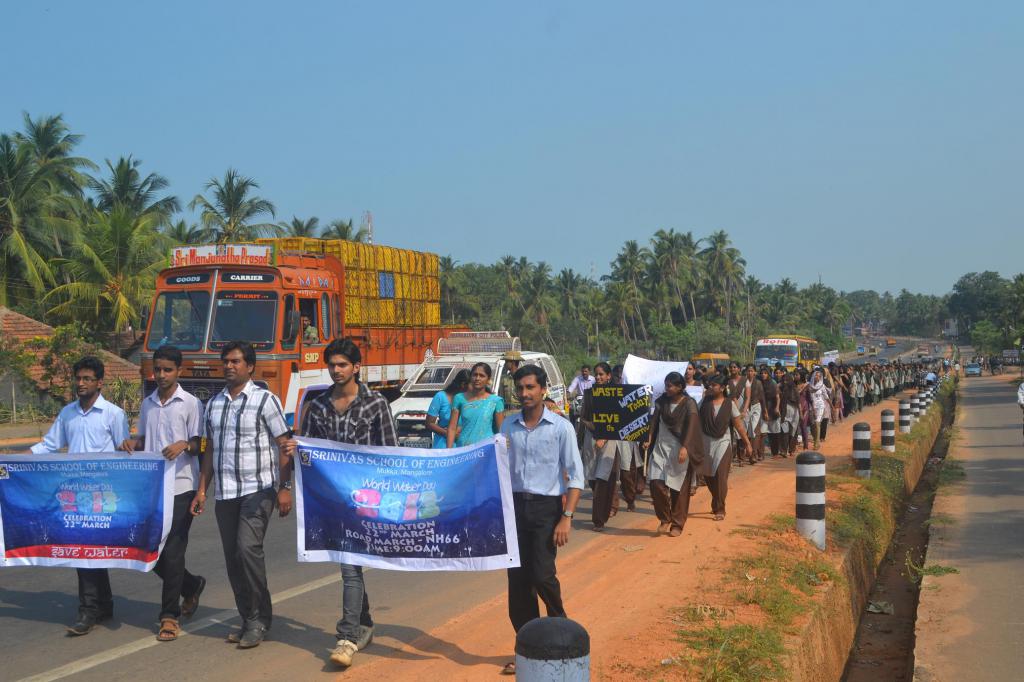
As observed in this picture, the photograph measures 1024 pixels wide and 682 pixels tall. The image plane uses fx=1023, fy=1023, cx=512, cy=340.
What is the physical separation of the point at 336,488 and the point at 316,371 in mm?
9774

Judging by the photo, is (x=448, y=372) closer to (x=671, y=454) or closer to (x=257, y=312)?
(x=257, y=312)

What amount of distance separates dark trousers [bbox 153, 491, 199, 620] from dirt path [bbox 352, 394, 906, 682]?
149cm

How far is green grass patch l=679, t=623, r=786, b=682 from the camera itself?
209 inches

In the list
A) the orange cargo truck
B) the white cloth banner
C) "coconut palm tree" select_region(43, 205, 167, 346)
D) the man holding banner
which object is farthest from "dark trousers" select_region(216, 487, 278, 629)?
"coconut palm tree" select_region(43, 205, 167, 346)

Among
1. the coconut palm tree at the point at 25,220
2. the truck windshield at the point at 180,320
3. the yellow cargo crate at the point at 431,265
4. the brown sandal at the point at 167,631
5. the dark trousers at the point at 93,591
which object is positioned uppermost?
the coconut palm tree at the point at 25,220

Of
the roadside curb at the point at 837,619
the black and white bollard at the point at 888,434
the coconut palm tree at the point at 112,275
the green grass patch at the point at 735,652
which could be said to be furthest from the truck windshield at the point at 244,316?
the coconut palm tree at the point at 112,275

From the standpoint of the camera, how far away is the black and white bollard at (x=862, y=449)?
13641 millimetres

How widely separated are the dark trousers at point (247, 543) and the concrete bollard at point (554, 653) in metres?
3.10

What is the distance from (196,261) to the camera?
15.3 m

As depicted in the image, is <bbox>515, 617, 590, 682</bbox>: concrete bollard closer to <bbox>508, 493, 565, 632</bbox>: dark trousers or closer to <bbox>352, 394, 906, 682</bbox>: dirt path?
<bbox>352, 394, 906, 682</bbox>: dirt path

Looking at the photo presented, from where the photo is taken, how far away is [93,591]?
22.2 ft

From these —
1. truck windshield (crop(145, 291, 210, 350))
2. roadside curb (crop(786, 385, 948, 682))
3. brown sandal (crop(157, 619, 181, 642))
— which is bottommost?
roadside curb (crop(786, 385, 948, 682))

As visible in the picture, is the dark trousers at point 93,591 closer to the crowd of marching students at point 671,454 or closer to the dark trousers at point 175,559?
the dark trousers at point 175,559

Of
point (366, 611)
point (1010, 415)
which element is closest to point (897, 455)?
point (366, 611)
